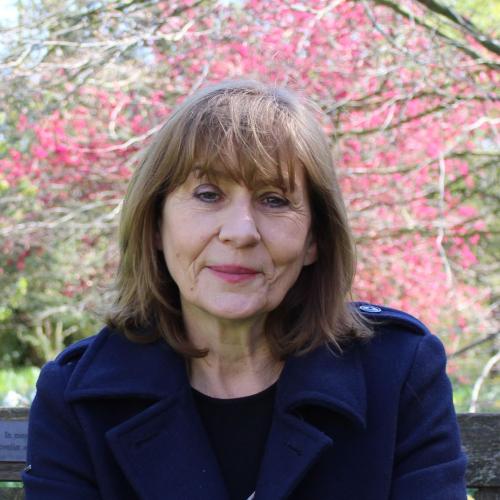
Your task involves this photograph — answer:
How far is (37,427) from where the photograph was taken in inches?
84.0

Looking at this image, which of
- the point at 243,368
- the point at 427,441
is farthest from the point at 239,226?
the point at 427,441

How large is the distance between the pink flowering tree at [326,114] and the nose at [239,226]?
217 cm

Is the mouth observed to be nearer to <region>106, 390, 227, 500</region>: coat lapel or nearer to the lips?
the lips

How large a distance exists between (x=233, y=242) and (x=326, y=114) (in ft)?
6.97

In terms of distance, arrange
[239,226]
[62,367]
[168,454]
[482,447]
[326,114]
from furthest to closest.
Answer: [326,114] → [482,447] → [62,367] → [168,454] → [239,226]

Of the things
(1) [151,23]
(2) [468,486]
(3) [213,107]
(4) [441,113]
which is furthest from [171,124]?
(4) [441,113]

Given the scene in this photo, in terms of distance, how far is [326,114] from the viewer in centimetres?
402

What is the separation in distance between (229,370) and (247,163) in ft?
1.91

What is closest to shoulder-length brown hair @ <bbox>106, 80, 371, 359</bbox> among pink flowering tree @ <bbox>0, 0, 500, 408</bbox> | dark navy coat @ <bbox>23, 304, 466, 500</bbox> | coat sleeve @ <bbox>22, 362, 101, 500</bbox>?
dark navy coat @ <bbox>23, 304, 466, 500</bbox>

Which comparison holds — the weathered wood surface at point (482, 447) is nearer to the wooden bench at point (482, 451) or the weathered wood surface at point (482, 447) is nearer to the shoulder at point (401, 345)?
the wooden bench at point (482, 451)

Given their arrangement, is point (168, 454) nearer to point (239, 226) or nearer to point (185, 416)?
point (185, 416)

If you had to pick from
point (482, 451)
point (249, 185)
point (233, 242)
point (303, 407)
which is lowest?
point (482, 451)

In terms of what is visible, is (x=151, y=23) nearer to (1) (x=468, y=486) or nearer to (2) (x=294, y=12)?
(2) (x=294, y=12)

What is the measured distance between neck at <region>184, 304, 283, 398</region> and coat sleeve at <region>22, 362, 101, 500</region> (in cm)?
35
